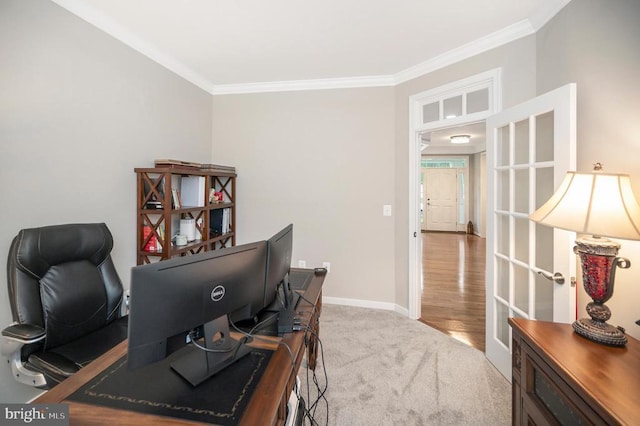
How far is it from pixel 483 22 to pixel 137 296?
2731 mm

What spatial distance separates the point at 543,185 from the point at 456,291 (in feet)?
7.87

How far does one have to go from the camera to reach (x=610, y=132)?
1.49 meters

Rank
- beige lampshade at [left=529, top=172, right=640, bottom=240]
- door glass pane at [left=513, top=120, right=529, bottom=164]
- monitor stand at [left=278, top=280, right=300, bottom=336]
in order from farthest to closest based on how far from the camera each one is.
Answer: door glass pane at [left=513, top=120, right=529, bottom=164], monitor stand at [left=278, top=280, right=300, bottom=336], beige lampshade at [left=529, top=172, right=640, bottom=240]

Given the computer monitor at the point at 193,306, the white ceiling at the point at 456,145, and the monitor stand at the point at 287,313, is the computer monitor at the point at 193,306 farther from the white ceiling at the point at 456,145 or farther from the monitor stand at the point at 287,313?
the white ceiling at the point at 456,145

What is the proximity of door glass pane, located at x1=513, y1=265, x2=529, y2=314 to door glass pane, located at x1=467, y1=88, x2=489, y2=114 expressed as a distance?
54.7 inches

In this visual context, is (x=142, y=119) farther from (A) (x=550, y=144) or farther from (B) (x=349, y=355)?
(A) (x=550, y=144)

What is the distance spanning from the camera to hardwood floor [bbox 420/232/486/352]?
2811 millimetres

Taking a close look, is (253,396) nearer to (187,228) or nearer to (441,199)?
(187,228)

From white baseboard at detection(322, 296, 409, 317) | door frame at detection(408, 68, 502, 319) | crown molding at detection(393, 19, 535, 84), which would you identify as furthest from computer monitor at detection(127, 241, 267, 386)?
crown molding at detection(393, 19, 535, 84)

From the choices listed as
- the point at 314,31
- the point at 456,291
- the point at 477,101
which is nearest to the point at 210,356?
the point at 314,31

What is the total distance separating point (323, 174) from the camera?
332 centimetres

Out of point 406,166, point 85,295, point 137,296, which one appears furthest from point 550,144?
point 85,295

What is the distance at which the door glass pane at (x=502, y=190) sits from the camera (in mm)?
2086

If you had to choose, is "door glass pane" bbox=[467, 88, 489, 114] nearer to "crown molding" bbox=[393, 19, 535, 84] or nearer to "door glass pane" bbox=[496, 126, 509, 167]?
"crown molding" bbox=[393, 19, 535, 84]
